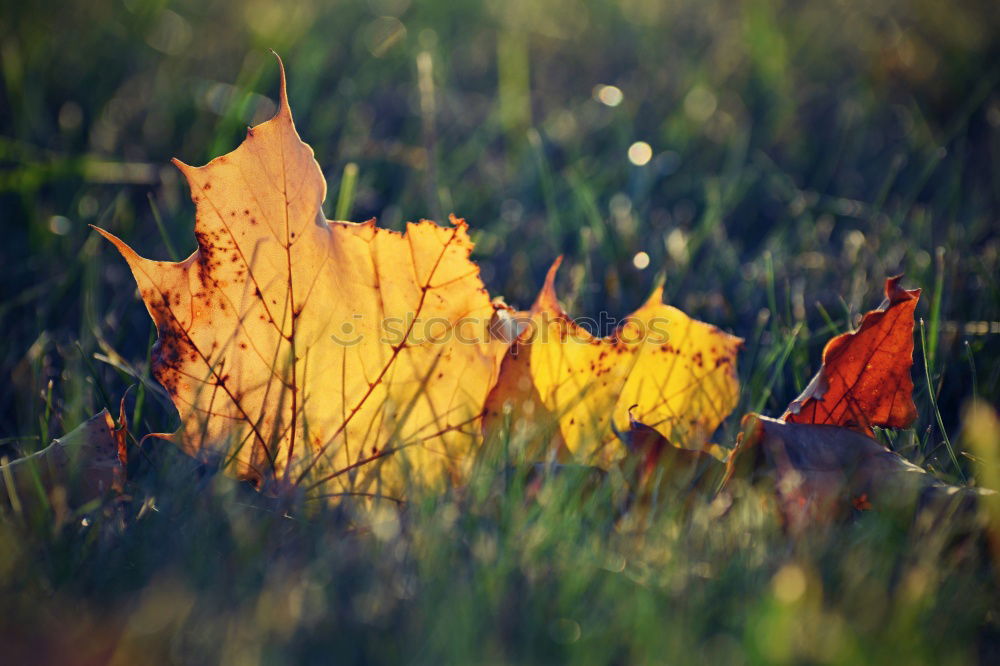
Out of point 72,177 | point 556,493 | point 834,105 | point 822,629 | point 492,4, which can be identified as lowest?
point 822,629

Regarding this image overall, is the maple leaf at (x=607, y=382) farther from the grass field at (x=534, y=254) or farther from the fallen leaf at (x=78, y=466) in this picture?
the fallen leaf at (x=78, y=466)

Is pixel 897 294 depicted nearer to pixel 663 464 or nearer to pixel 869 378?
pixel 869 378

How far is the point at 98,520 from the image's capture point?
89cm

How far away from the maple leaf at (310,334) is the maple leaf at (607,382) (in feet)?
0.15

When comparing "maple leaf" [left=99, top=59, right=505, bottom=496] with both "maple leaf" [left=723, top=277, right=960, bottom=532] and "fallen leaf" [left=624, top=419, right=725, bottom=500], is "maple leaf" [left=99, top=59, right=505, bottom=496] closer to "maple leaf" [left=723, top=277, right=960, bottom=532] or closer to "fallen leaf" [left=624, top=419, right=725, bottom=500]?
"fallen leaf" [left=624, top=419, right=725, bottom=500]

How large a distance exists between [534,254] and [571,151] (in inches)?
20.8

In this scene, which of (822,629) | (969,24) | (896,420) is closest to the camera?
(822,629)

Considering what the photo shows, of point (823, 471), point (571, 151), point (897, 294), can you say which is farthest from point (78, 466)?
point (571, 151)

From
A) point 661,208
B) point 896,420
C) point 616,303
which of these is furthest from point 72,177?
point 896,420

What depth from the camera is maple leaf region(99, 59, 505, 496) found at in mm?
939

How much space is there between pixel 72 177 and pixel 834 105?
1947mm

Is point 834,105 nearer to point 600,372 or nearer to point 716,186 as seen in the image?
point 716,186

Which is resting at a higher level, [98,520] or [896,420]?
[896,420]

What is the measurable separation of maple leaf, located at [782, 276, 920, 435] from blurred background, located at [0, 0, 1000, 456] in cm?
18
